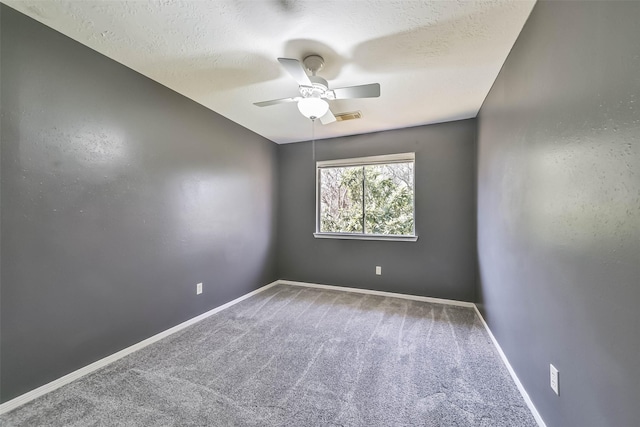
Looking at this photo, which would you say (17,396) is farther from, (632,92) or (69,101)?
(632,92)

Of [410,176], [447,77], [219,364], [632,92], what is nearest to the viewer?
[632,92]

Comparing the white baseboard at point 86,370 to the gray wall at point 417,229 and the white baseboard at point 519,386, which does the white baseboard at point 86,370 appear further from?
the white baseboard at point 519,386

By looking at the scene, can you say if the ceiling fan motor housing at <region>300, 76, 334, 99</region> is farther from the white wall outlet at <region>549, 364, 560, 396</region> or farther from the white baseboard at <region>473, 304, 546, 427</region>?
the white baseboard at <region>473, 304, 546, 427</region>

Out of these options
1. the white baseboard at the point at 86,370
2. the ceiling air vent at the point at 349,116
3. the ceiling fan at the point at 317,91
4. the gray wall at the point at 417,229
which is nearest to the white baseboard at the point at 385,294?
the gray wall at the point at 417,229

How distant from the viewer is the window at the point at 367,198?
3.55 m

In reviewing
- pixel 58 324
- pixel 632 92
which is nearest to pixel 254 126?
pixel 58 324

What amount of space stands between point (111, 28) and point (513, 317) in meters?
3.42

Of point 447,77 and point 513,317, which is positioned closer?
point 513,317

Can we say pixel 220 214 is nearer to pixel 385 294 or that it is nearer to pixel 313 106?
pixel 313 106

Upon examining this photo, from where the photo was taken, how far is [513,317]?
69.7 inches

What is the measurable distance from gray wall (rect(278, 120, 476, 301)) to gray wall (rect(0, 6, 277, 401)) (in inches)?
58.6

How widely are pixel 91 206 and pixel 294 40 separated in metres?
1.94

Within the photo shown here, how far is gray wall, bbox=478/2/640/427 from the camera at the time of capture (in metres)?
0.81

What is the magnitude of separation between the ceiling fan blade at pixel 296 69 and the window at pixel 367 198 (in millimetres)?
2057
